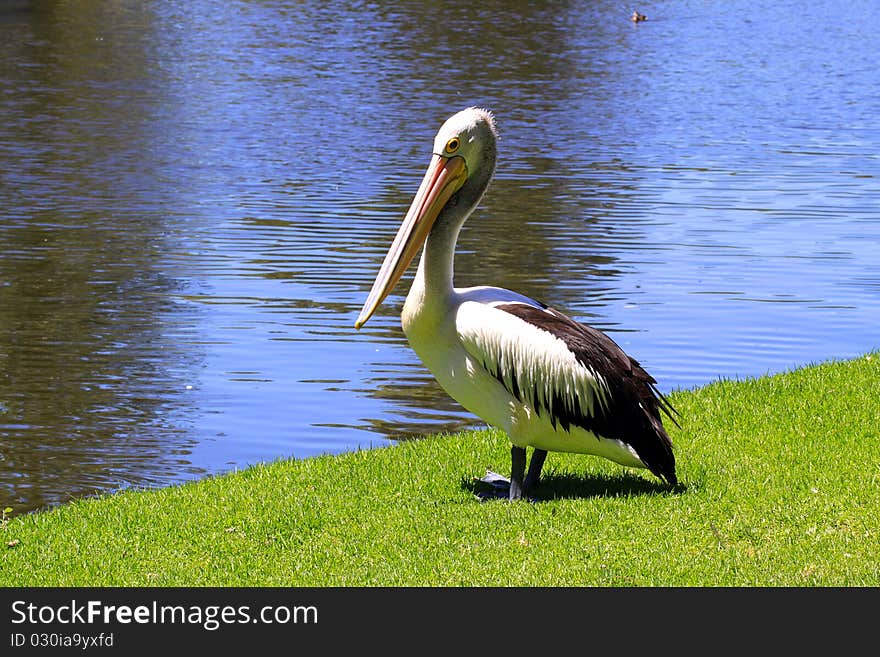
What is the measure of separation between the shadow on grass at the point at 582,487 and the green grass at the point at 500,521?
0.02 m

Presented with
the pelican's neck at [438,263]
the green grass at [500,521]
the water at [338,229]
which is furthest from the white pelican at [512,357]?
the water at [338,229]

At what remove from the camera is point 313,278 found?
1325 centimetres

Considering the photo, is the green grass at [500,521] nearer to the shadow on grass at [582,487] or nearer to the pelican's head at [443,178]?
the shadow on grass at [582,487]

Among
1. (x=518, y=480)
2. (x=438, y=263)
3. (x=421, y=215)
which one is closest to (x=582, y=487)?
(x=518, y=480)

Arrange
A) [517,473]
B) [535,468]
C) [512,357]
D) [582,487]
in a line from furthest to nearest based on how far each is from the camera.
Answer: [582,487], [535,468], [517,473], [512,357]

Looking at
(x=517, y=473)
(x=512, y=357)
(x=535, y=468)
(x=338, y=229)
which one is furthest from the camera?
(x=338, y=229)

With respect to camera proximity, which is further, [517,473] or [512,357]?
[517,473]

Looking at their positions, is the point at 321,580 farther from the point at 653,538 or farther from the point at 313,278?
the point at 313,278

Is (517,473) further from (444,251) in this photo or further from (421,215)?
(421,215)

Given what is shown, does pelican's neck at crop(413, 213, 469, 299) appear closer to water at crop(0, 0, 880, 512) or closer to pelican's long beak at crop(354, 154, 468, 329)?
pelican's long beak at crop(354, 154, 468, 329)

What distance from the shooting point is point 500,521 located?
6672 mm

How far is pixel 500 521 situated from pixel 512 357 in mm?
745

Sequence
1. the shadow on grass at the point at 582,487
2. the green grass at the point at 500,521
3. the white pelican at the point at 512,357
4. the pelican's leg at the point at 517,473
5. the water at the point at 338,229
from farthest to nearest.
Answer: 1. the water at the point at 338,229
2. the shadow on grass at the point at 582,487
3. the pelican's leg at the point at 517,473
4. the white pelican at the point at 512,357
5. the green grass at the point at 500,521

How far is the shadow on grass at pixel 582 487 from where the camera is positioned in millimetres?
7086
